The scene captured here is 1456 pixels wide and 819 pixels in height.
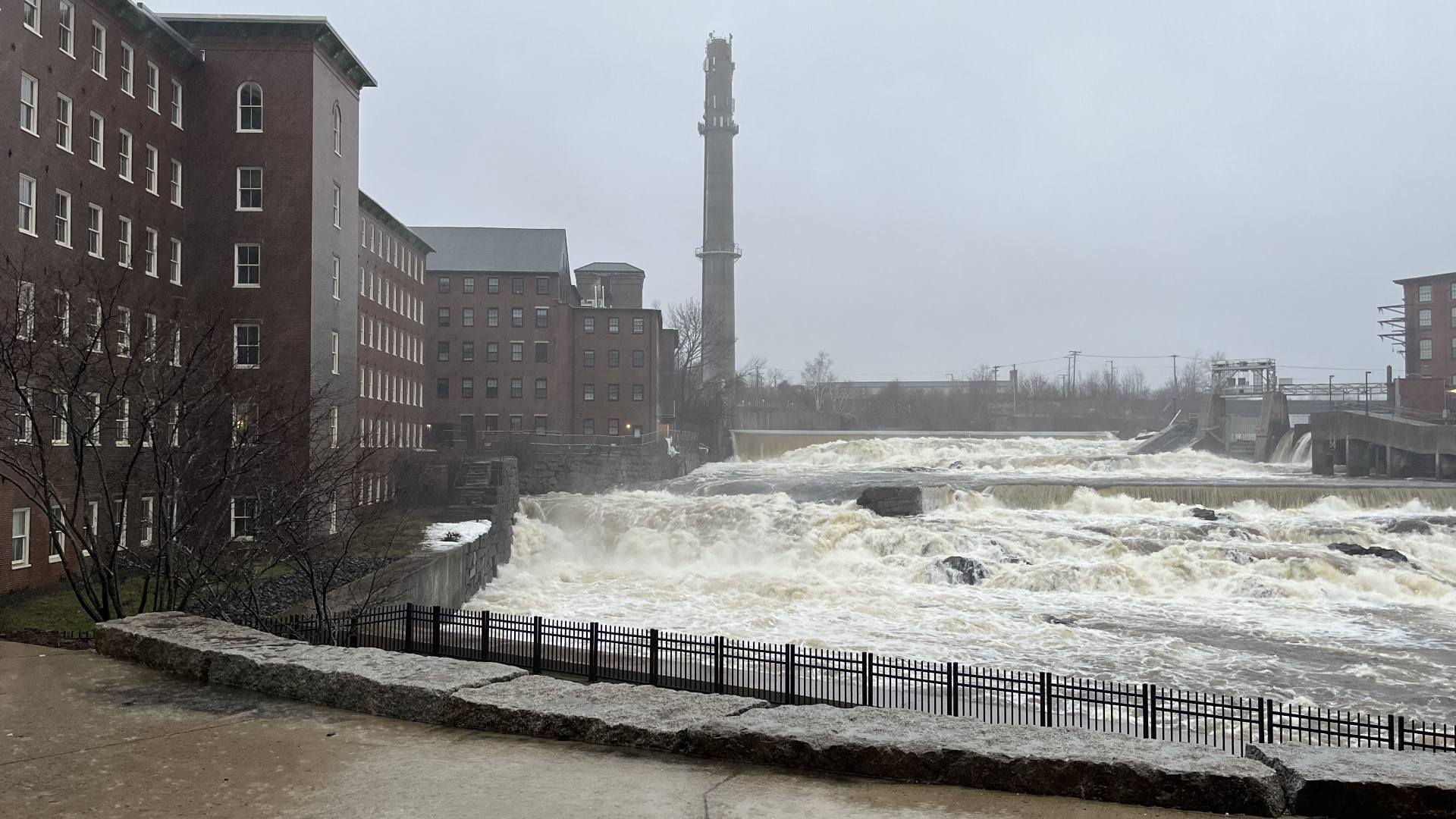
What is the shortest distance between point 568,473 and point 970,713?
133ft

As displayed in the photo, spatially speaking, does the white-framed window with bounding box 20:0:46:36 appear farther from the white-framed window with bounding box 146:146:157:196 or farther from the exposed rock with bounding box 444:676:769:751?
the exposed rock with bounding box 444:676:769:751

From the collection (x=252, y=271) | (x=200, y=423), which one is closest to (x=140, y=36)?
(x=252, y=271)

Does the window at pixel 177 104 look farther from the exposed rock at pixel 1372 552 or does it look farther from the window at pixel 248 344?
the exposed rock at pixel 1372 552

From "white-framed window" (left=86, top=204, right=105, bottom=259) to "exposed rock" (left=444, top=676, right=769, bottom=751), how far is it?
974 inches

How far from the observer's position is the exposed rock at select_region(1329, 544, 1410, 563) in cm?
2911

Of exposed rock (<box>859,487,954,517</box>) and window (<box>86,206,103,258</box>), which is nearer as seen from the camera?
window (<box>86,206,103,258</box>)

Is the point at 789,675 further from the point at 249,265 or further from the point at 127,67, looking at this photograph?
the point at 127,67

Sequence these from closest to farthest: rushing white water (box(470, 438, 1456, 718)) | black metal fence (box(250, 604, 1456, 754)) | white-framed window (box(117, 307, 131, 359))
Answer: black metal fence (box(250, 604, 1456, 754)) → rushing white water (box(470, 438, 1456, 718)) → white-framed window (box(117, 307, 131, 359))

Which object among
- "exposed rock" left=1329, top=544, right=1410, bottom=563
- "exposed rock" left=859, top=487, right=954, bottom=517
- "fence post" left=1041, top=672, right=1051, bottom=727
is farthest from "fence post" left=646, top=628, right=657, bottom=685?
"exposed rock" left=1329, top=544, right=1410, bottom=563

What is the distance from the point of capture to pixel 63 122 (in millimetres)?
25844

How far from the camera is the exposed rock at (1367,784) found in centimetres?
534

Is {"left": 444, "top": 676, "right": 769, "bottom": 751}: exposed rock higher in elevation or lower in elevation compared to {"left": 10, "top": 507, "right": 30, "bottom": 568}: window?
higher

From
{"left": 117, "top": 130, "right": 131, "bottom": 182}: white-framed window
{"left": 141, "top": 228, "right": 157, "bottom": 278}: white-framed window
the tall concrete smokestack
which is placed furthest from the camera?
the tall concrete smokestack

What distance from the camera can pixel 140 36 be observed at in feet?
95.4
